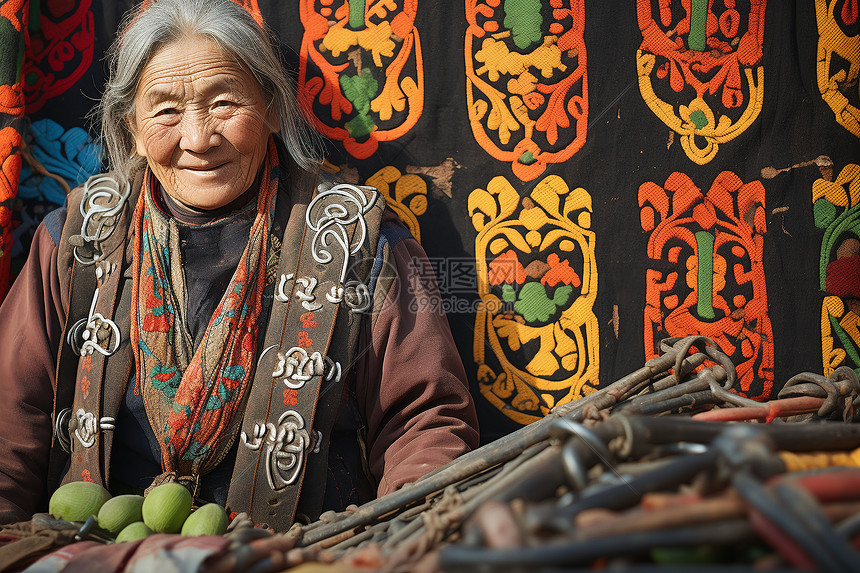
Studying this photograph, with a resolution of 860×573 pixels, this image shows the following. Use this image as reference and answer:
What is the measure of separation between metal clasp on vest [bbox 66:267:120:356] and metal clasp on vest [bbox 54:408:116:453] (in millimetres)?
168

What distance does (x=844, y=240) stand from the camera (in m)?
2.00

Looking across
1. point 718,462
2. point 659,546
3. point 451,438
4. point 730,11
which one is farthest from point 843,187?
point 659,546

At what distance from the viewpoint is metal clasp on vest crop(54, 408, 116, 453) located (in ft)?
5.60

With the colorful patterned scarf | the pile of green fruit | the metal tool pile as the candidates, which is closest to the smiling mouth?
the colorful patterned scarf

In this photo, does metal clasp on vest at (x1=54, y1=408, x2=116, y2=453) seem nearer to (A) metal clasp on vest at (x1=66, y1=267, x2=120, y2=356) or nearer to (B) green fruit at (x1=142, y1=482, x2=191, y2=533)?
(A) metal clasp on vest at (x1=66, y1=267, x2=120, y2=356)

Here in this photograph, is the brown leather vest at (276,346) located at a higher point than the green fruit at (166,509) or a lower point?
higher

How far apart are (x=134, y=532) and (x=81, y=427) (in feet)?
1.90

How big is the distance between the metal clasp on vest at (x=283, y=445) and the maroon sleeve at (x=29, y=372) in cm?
61

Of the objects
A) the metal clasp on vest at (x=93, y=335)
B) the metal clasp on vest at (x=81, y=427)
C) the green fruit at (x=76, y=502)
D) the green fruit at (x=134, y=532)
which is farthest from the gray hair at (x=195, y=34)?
the green fruit at (x=134, y=532)

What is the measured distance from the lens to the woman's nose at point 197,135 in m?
1.73

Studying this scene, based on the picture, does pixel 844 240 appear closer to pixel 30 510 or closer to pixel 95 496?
pixel 95 496

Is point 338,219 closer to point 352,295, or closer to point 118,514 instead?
point 352,295

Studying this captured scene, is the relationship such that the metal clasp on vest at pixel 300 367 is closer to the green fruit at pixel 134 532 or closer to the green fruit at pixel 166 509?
the green fruit at pixel 166 509

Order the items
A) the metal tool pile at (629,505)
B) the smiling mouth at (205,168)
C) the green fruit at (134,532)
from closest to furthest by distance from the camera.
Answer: the metal tool pile at (629,505), the green fruit at (134,532), the smiling mouth at (205,168)
